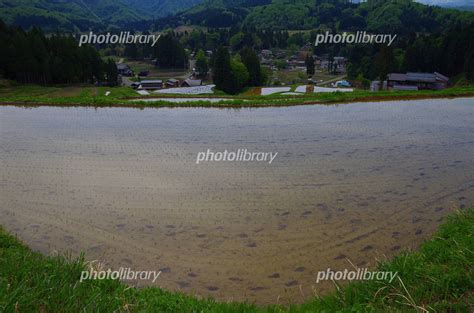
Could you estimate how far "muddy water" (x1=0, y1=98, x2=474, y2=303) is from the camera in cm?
561

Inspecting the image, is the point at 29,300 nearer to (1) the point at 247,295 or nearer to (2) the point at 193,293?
(2) the point at 193,293

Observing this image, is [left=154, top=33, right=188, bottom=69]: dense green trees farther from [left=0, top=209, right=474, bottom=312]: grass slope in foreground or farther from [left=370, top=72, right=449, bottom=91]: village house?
[left=0, top=209, right=474, bottom=312]: grass slope in foreground

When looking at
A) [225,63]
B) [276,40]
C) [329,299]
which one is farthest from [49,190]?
[276,40]

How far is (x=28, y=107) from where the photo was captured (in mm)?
18891

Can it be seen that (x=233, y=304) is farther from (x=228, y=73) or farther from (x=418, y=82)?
(x=228, y=73)

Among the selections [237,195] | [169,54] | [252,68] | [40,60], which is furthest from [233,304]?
[169,54]

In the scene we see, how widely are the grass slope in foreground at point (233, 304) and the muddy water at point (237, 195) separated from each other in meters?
0.62

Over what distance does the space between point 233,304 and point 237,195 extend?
367cm

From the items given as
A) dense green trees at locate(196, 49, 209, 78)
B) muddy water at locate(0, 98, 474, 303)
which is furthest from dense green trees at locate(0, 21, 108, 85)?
dense green trees at locate(196, 49, 209, 78)

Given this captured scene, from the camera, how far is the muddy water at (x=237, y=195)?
5.61 meters

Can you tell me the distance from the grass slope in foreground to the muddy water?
62 centimetres

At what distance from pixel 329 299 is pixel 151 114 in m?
14.3

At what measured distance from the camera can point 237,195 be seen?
7926 mm

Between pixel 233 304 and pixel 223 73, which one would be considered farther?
pixel 223 73
